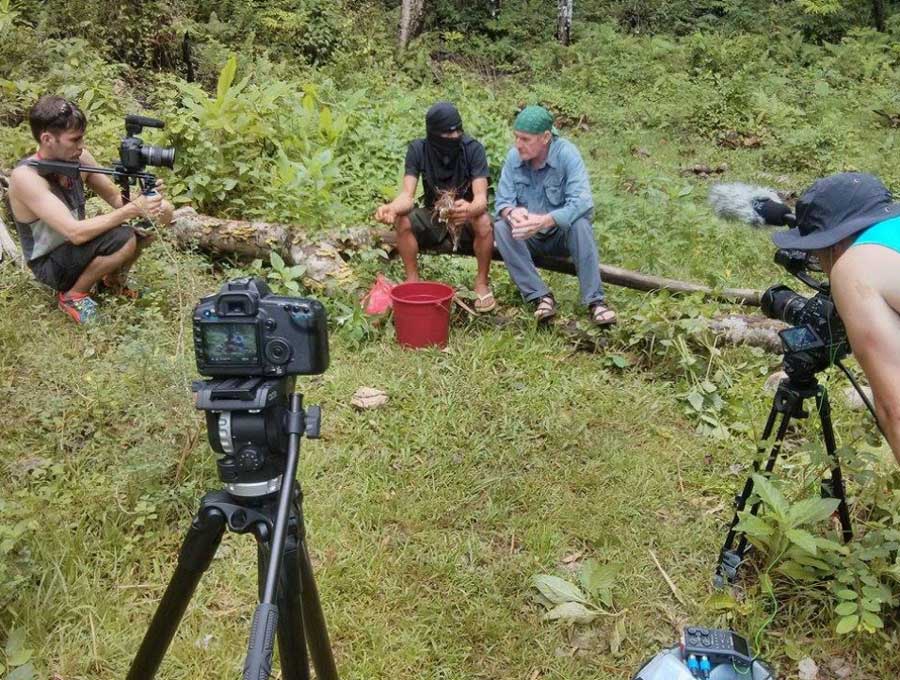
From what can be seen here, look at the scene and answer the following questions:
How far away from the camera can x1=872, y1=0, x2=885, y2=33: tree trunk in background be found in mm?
12984

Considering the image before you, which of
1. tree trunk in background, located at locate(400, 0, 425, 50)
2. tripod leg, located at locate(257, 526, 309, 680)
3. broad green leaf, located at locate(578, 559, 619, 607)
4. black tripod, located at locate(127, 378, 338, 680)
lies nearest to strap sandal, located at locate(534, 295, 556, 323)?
broad green leaf, located at locate(578, 559, 619, 607)

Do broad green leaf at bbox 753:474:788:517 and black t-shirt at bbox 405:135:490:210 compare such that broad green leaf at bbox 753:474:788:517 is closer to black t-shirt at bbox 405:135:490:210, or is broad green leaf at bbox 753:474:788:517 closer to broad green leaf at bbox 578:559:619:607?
broad green leaf at bbox 578:559:619:607

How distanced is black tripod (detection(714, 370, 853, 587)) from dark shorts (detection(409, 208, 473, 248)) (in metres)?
2.51

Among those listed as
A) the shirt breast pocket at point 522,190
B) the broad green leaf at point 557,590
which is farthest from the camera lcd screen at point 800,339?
the shirt breast pocket at point 522,190

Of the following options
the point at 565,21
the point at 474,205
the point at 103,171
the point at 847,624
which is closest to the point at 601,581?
the point at 847,624

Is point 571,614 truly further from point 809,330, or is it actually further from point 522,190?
point 522,190

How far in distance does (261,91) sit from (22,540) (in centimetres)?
513

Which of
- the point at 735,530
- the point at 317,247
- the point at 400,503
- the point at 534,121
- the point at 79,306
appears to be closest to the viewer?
the point at 735,530

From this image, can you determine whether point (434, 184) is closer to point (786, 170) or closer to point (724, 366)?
point (724, 366)

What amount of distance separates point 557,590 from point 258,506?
1.54 metres

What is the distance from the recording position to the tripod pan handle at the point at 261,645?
1108 millimetres

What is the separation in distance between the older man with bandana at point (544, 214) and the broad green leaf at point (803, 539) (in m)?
2.00

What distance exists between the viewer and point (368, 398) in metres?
3.78

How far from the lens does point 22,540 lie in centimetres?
263
